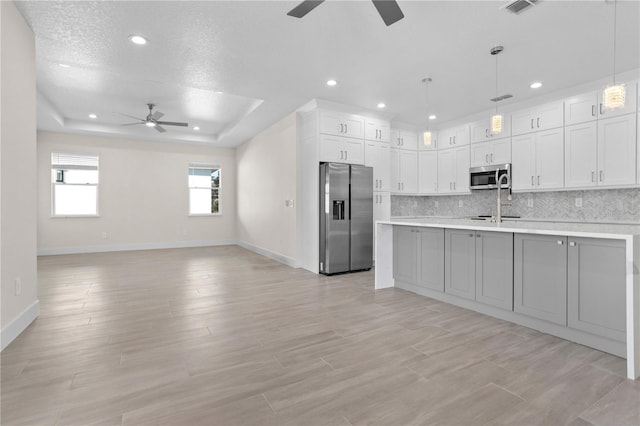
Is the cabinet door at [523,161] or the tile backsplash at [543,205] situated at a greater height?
the cabinet door at [523,161]

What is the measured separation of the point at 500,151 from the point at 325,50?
12.7ft

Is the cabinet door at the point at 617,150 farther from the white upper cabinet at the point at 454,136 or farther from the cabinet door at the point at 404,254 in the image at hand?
the cabinet door at the point at 404,254

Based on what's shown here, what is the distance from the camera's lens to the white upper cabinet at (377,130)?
5.80 metres

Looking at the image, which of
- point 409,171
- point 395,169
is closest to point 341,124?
point 395,169

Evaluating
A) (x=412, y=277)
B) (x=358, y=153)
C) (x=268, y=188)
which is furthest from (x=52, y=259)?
(x=412, y=277)

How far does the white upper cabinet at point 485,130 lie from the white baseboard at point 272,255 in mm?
4172

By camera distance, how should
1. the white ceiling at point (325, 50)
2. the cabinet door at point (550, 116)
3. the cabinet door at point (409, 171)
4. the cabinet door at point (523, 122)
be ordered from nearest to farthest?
1. the white ceiling at point (325, 50)
2. the cabinet door at point (550, 116)
3. the cabinet door at point (523, 122)
4. the cabinet door at point (409, 171)

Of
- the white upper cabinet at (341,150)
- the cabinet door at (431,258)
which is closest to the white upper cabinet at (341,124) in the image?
the white upper cabinet at (341,150)

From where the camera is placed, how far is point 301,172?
19.0 feet

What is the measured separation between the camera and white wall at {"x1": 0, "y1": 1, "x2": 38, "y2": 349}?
8.18 ft

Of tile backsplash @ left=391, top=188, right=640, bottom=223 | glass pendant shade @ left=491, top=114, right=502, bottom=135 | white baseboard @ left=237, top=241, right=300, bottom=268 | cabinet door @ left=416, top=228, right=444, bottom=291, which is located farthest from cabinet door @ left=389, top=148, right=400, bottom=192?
glass pendant shade @ left=491, top=114, right=502, bottom=135

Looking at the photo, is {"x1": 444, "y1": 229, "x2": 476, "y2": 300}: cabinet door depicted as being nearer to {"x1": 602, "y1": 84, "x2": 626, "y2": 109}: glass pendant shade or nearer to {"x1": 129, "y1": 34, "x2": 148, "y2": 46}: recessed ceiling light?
{"x1": 602, "y1": 84, "x2": 626, "y2": 109}: glass pendant shade

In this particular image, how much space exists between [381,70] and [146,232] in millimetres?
7260

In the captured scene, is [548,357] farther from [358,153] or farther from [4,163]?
[4,163]
